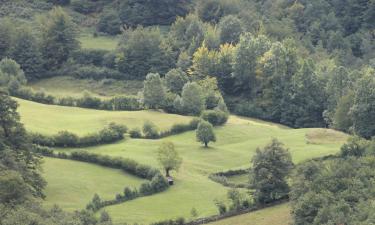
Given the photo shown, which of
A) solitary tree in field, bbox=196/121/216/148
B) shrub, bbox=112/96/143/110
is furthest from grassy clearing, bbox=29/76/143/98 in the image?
solitary tree in field, bbox=196/121/216/148

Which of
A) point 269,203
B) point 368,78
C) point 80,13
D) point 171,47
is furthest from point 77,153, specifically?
point 80,13

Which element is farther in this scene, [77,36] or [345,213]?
[77,36]

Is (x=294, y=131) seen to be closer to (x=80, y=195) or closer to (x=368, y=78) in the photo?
(x=368, y=78)

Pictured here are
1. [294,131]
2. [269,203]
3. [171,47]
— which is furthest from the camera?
[171,47]

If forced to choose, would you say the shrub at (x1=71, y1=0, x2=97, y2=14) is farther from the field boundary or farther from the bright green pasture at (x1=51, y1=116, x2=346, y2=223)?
the field boundary

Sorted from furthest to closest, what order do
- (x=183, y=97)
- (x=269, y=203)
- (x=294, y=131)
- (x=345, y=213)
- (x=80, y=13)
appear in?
(x=80, y=13) < (x=183, y=97) < (x=294, y=131) < (x=269, y=203) < (x=345, y=213)

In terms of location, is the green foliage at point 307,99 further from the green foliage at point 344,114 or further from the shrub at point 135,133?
the shrub at point 135,133

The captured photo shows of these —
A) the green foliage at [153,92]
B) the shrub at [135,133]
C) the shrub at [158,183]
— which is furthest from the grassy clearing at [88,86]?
the shrub at [158,183]
